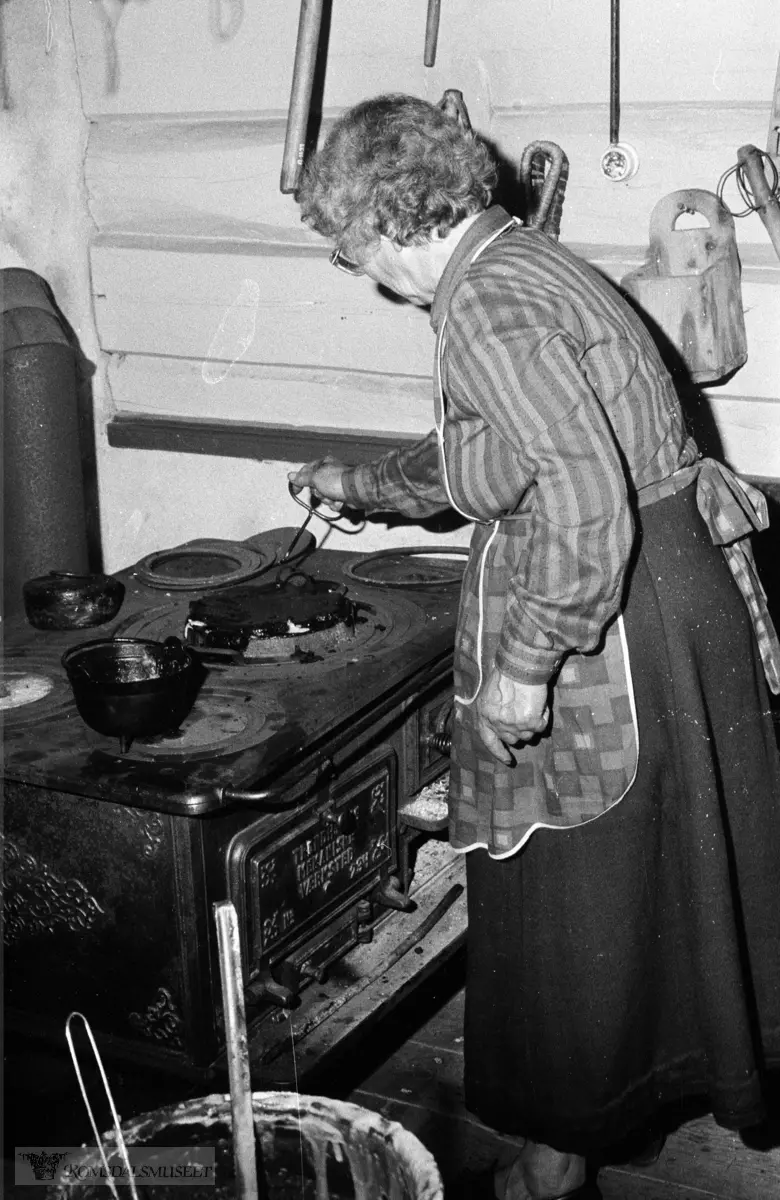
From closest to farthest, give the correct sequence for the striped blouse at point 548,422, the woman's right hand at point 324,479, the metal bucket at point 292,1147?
the metal bucket at point 292,1147
the striped blouse at point 548,422
the woman's right hand at point 324,479

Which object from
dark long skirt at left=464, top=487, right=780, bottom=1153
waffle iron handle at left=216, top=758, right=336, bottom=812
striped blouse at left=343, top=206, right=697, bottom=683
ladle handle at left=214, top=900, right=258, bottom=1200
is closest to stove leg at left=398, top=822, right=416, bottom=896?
waffle iron handle at left=216, top=758, right=336, bottom=812

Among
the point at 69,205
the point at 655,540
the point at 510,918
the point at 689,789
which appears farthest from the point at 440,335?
the point at 69,205

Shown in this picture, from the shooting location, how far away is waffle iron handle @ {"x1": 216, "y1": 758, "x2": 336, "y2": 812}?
2170 millimetres

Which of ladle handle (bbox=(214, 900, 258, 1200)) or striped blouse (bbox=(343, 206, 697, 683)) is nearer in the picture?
ladle handle (bbox=(214, 900, 258, 1200))

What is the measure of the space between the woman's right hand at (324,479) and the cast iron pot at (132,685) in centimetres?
60

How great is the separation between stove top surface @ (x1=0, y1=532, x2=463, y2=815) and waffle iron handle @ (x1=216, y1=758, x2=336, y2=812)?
0.8 inches

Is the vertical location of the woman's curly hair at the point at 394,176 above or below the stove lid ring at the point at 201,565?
above

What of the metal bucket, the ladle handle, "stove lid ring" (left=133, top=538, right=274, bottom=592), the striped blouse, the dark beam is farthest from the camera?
the dark beam

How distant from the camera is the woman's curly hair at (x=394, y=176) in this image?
2064 millimetres

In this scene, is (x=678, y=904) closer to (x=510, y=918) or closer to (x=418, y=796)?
(x=510, y=918)

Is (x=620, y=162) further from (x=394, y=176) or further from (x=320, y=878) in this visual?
(x=320, y=878)

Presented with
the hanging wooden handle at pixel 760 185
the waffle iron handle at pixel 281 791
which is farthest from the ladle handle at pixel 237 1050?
the hanging wooden handle at pixel 760 185

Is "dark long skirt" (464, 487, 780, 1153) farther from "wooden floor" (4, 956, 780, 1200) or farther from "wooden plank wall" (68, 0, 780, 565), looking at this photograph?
"wooden plank wall" (68, 0, 780, 565)

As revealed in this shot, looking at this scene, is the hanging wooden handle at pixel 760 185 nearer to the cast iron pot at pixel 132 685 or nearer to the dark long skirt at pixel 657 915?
the dark long skirt at pixel 657 915
